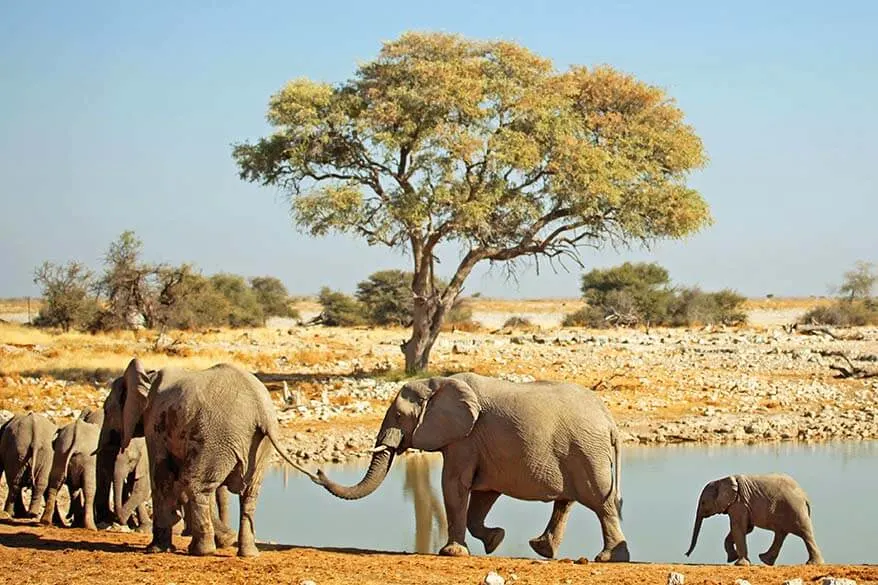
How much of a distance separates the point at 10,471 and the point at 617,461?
7.23m

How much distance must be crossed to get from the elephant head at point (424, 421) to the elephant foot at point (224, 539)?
53.0 inches

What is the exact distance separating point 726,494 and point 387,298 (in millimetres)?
49124

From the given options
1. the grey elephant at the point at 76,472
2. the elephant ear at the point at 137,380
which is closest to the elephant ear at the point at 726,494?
the elephant ear at the point at 137,380

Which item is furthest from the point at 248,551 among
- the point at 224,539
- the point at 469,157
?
the point at 469,157

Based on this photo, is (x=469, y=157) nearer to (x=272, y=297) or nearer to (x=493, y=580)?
(x=493, y=580)

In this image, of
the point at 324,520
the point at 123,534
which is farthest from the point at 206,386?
the point at 324,520

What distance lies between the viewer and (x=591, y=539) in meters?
14.9

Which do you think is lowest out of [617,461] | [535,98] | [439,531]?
[439,531]

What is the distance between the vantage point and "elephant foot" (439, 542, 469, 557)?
12.4 m

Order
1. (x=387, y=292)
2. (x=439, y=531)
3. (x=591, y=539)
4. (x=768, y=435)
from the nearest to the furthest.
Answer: (x=591, y=539) < (x=439, y=531) < (x=768, y=435) < (x=387, y=292)

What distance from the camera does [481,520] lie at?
43.7 ft

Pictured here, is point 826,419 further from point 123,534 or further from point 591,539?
point 123,534

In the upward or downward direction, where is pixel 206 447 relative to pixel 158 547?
upward

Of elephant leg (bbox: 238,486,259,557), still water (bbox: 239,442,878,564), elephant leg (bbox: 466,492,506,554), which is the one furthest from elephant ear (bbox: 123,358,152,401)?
elephant leg (bbox: 466,492,506,554)
